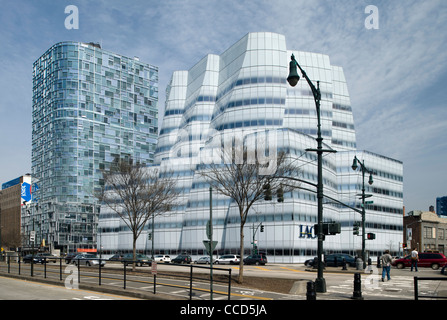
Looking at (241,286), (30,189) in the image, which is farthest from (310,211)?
(30,189)

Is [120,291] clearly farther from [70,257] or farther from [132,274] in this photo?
[70,257]

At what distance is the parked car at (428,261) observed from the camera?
151ft

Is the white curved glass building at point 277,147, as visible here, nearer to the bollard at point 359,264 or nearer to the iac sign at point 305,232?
the iac sign at point 305,232

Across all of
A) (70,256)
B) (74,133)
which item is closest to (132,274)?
(70,256)

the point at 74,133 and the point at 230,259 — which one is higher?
the point at 74,133

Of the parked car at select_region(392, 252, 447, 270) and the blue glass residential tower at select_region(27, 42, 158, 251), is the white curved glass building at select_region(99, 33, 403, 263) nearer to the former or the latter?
the parked car at select_region(392, 252, 447, 270)

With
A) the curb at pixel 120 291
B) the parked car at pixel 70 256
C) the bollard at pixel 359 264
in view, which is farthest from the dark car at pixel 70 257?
the bollard at pixel 359 264

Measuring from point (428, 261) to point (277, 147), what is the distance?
3353cm

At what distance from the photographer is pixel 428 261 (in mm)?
47000

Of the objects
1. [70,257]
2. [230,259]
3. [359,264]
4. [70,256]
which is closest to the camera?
[359,264]

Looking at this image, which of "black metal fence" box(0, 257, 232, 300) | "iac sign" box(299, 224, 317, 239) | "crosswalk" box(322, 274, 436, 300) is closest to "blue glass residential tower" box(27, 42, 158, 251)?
"iac sign" box(299, 224, 317, 239)

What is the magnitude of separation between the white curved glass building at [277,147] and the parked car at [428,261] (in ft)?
89.9

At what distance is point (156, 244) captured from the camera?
94.5 meters

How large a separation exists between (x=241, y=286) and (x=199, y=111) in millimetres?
80425
